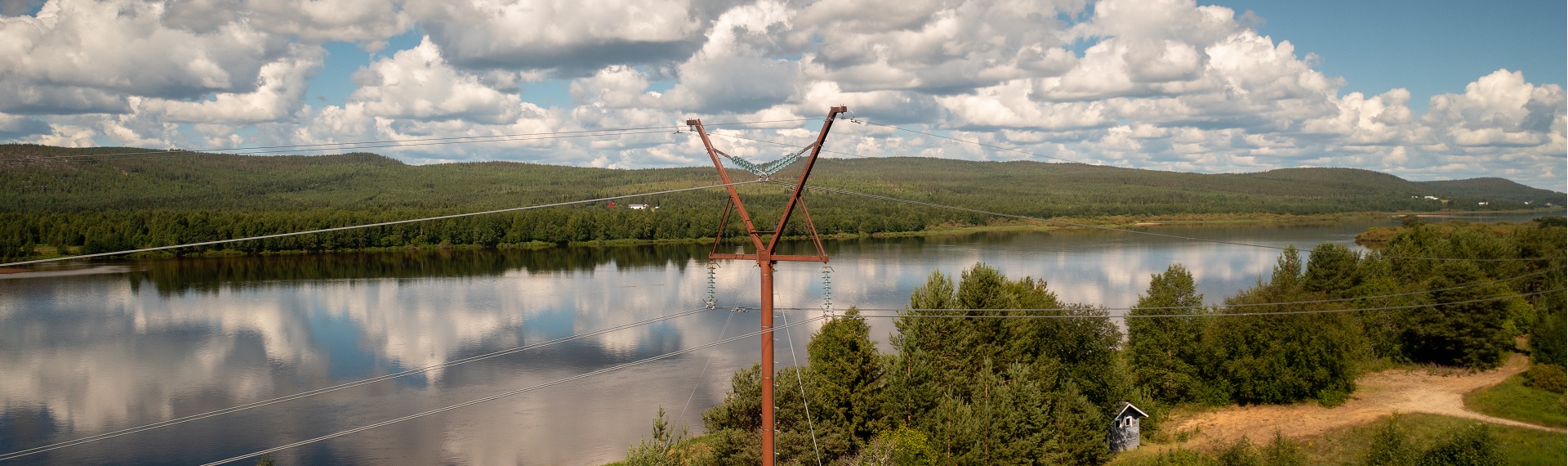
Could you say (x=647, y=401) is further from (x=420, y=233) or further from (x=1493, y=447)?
(x=420, y=233)

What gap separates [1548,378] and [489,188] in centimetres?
15011

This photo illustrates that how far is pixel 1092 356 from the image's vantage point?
25922 millimetres

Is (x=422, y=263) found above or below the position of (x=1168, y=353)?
above

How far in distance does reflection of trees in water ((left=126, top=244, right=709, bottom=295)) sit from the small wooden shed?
42102 mm

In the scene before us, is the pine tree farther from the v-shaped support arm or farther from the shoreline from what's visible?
the shoreline

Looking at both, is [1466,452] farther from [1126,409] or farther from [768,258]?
[768,258]

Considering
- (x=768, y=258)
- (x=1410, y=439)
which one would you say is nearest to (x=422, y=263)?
(x=1410, y=439)

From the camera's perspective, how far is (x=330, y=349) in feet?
124

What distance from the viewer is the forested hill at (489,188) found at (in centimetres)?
12062

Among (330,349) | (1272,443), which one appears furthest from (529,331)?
(1272,443)

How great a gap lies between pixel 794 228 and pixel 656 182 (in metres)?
82.7

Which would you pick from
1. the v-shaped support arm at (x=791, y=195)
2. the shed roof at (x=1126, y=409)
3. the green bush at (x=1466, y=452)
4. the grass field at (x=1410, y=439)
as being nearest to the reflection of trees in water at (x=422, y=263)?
the shed roof at (x=1126, y=409)

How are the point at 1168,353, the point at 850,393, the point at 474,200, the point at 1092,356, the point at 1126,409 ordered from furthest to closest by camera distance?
the point at 474,200, the point at 1168,353, the point at 1092,356, the point at 1126,409, the point at 850,393

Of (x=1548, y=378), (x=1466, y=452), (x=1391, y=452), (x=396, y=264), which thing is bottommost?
(x=1548, y=378)
